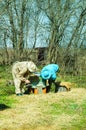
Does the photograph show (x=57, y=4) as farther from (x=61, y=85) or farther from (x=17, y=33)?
(x=61, y=85)

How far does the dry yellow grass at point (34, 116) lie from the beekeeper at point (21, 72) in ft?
4.08

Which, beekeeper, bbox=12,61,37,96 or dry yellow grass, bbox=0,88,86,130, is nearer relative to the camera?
dry yellow grass, bbox=0,88,86,130

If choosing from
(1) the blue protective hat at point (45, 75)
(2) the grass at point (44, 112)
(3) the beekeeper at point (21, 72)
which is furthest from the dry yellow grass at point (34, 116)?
(1) the blue protective hat at point (45, 75)

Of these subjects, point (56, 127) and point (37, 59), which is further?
point (37, 59)

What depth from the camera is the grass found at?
8.61m

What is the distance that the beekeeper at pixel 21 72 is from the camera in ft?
42.8

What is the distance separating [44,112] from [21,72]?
3.41m

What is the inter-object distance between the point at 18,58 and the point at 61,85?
10987 millimetres

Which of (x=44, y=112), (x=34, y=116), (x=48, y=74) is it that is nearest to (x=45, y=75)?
(x=48, y=74)

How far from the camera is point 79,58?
75.5 feet

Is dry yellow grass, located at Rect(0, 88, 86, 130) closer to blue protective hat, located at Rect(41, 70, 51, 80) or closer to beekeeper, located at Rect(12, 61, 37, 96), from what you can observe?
beekeeper, located at Rect(12, 61, 37, 96)

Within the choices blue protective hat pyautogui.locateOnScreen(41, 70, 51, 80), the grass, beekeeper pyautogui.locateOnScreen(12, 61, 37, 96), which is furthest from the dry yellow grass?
blue protective hat pyautogui.locateOnScreen(41, 70, 51, 80)

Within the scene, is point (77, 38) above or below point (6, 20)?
below

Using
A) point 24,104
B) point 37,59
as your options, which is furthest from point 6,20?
point 24,104
